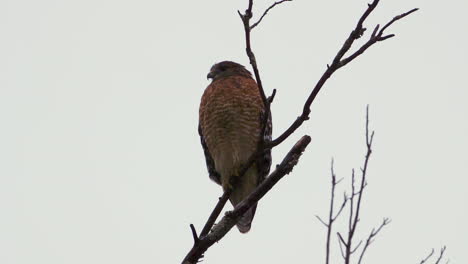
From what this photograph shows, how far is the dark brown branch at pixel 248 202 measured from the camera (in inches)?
169

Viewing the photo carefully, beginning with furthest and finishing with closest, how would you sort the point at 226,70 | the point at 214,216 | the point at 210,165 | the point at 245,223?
the point at 226,70
the point at 210,165
the point at 245,223
the point at 214,216

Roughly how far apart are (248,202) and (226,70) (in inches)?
149

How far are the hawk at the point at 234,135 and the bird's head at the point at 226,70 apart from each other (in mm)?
499

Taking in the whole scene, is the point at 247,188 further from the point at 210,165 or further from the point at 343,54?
the point at 343,54

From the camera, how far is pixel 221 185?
7.47 meters

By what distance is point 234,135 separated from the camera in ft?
23.5

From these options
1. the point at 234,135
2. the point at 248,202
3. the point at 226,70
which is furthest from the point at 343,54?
the point at 226,70

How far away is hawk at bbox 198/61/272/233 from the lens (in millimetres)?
7156

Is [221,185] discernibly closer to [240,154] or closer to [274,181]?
[240,154]

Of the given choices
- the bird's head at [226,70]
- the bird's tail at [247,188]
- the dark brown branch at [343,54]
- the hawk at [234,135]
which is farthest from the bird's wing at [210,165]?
the dark brown branch at [343,54]

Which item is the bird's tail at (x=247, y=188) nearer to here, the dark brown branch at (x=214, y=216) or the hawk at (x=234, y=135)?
the hawk at (x=234, y=135)

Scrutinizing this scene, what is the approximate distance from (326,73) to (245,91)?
10.7 feet

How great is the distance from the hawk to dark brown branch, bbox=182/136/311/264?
2.05 m

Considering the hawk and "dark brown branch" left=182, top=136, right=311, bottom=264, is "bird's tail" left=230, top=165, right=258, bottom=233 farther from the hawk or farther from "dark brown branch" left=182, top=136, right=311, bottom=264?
"dark brown branch" left=182, top=136, right=311, bottom=264
